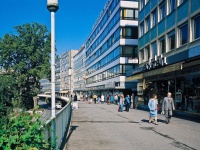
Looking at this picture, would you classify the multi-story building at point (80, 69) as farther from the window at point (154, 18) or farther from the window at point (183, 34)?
the window at point (183, 34)

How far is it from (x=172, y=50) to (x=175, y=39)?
111cm

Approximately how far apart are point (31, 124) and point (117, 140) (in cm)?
621

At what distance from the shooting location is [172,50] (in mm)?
Answer: 21328

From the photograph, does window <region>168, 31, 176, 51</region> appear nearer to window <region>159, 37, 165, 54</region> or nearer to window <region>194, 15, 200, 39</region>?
window <region>159, 37, 165, 54</region>

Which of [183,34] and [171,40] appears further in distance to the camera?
[171,40]

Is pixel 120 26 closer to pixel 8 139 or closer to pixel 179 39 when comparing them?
pixel 179 39

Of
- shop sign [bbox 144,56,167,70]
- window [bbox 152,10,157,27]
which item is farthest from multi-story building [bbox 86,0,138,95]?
shop sign [bbox 144,56,167,70]

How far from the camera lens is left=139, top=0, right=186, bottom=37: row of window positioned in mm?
22039

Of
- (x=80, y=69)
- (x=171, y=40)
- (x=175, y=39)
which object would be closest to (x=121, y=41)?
(x=171, y=40)

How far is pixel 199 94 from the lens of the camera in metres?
16.9

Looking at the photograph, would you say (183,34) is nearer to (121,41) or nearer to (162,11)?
(162,11)

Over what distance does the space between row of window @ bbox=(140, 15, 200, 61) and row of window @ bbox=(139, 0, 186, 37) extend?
1951 mm

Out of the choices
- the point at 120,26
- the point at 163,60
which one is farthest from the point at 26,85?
the point at 163,60

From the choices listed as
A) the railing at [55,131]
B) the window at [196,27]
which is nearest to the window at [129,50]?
the window at [196,27]
